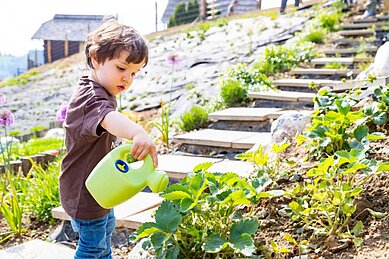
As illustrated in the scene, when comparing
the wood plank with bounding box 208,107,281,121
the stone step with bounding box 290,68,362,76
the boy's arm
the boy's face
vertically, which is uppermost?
the boy's face

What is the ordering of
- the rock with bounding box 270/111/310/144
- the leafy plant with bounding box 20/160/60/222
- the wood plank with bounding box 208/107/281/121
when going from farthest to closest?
the wood plank with bounding box 208/107/281/121, the leafy plant with bounding box 20/160/60/222, the rock with bounding box 270/111/310/144

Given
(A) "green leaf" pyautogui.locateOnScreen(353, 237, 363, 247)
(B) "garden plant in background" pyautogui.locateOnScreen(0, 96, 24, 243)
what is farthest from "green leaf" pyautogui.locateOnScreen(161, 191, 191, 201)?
(B) "garden plant in background" pyautogui.locateOnScreen(0, 96, 24, 243)

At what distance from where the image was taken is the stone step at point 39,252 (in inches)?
101

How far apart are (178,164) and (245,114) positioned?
107 cm

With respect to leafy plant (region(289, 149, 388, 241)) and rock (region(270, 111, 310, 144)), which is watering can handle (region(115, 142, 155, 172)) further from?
rock (region(270, 111, 310, 144))

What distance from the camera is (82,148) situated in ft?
6.22

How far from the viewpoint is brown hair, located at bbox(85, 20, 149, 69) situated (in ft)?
5.82

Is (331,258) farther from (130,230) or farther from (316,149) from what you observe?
(130,230)

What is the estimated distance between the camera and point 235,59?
23.5ft

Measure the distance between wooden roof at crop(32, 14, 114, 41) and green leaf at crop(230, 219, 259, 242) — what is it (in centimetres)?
2230

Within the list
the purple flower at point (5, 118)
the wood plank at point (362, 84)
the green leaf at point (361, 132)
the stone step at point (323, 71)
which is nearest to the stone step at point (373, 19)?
the stone step at point (323, 71)

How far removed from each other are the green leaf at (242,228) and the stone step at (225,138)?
5.78ft

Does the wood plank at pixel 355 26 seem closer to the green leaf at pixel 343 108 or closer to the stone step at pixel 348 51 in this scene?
the stone step at pixel 348 51

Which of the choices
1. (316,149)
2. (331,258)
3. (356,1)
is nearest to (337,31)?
(356,1)
